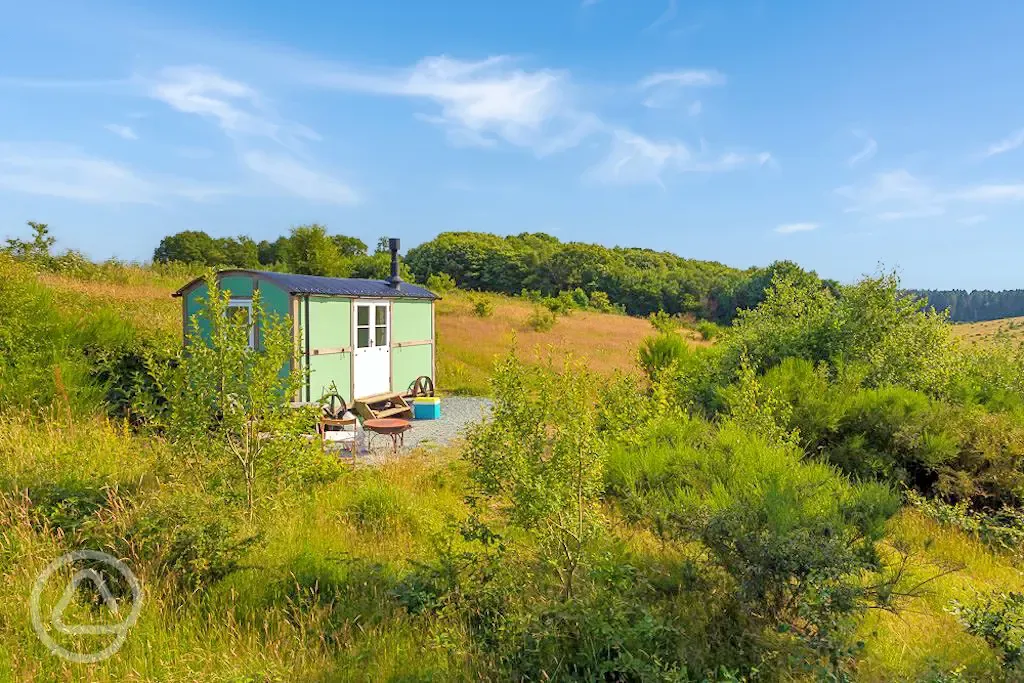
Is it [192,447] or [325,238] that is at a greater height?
[325,238]

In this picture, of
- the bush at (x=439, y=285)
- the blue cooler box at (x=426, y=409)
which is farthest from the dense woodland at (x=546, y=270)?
the blue cooler box at (x=426, y=409)

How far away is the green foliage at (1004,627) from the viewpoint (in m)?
2.87

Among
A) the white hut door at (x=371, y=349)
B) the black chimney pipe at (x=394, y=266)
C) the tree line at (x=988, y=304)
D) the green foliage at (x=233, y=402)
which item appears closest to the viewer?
the green foliage at (x=233, y=402)

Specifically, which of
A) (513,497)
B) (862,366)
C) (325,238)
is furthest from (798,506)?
(325,238)

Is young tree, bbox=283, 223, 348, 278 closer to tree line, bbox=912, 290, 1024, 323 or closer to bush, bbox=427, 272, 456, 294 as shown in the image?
bush, bbox=427, 272, 456, 294

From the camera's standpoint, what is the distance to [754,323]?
987 centimetres

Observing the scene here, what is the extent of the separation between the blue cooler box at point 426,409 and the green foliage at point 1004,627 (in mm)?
9331

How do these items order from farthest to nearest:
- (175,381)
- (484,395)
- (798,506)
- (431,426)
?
(484,395) → (431,426) → (175,381) → (798,506)

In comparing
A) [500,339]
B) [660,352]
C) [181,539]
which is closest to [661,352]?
[660,352]

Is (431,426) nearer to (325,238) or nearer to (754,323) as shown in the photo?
(754,323)

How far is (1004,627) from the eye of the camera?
305 cm

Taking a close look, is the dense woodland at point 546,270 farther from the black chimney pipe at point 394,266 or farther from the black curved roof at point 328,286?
the black curved roof at point 328,286

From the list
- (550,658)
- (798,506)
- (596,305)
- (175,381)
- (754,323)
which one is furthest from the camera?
(596,305)

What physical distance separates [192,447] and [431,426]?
247 inches
